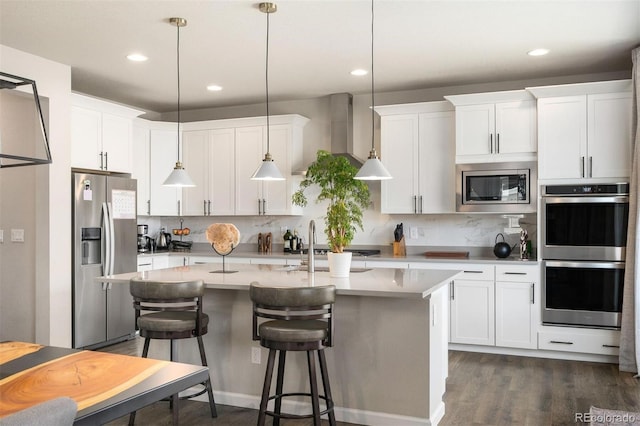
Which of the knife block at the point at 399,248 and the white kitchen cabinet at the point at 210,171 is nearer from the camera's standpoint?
the knife block at the point at 399,248

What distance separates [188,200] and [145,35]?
9.25 feet

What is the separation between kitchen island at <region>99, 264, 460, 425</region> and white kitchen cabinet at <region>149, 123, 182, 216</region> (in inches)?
115

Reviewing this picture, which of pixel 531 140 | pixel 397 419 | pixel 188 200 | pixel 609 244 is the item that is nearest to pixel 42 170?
pixel 188 200

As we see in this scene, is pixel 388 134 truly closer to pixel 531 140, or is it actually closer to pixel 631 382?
pixel 531 140

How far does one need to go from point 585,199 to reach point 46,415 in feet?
15.3

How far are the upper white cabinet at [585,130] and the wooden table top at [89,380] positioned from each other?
4165 millimetres

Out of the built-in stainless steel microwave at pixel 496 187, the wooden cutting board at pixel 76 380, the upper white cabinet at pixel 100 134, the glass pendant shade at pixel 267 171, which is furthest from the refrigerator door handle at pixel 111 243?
the wooden cutting board at pixel 76 380

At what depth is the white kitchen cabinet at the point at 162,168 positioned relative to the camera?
21.5 feet

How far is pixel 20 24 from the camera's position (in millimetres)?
3994

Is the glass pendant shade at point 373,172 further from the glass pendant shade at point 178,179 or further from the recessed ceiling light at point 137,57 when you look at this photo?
the recessed ceiling light at point 137,57

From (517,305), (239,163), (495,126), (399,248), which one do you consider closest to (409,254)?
(399,248)

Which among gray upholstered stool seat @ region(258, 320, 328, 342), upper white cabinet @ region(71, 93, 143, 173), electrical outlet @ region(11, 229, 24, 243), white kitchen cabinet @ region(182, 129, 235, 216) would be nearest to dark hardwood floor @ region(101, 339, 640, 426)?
gray upholstered stool seat @ region(258, 320, 328, 342)

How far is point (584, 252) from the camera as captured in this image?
4.79 m

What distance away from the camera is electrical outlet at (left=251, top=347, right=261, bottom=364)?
12.1 ft
